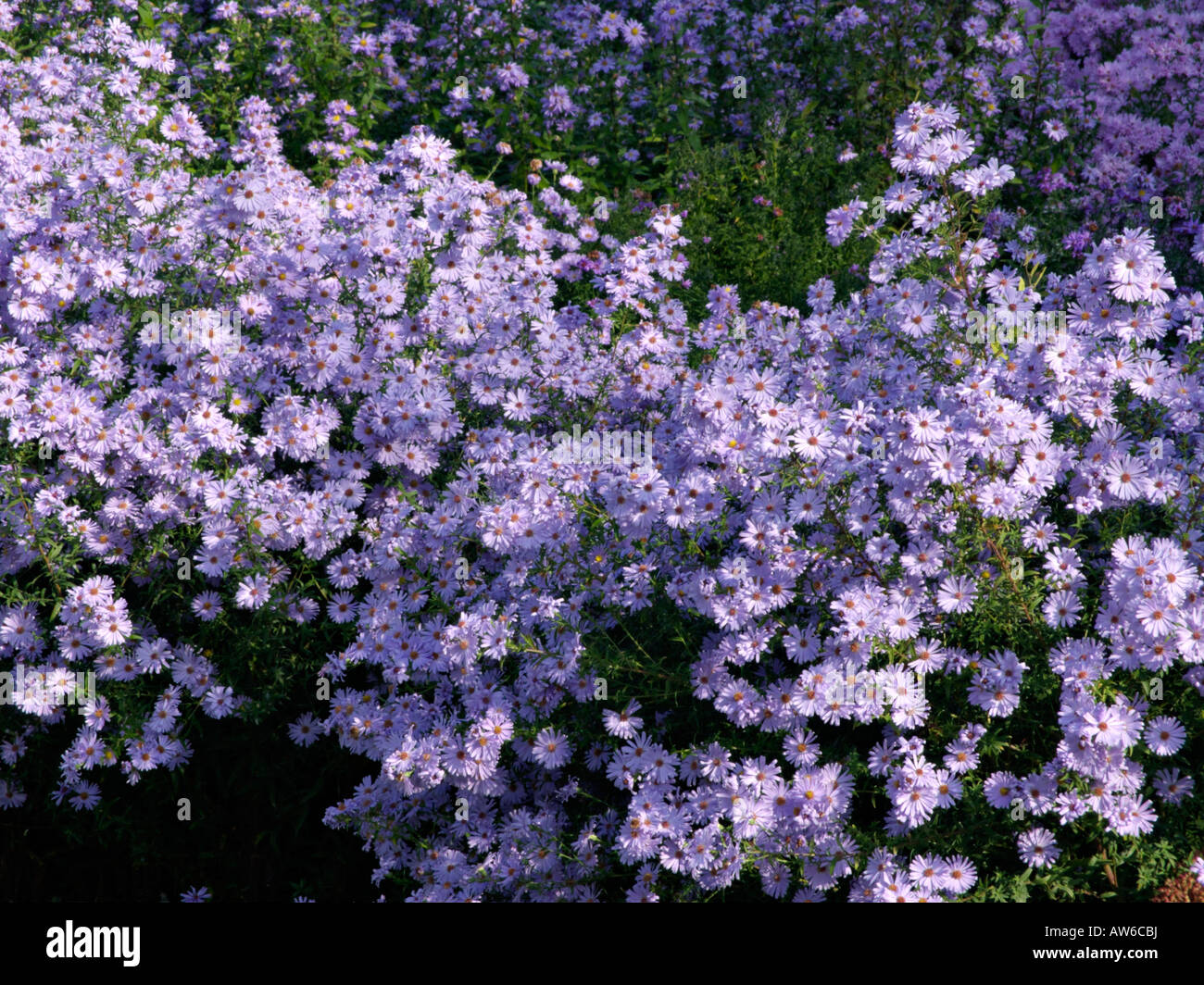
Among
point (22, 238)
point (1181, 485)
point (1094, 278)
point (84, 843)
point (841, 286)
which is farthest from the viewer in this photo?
point (841, 286)

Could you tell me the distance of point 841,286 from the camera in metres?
5.82

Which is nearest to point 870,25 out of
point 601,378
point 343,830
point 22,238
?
point 601,378

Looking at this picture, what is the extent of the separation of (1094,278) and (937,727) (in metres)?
1.53

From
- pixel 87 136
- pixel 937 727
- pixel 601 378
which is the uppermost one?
pixel 87 136

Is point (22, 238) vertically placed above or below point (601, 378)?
above

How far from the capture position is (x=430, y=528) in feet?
12.8

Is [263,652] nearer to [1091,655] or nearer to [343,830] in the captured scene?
[343,830]

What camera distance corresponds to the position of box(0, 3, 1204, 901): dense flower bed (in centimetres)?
300

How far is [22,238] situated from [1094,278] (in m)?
4.01

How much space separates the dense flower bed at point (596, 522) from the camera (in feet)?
9.86

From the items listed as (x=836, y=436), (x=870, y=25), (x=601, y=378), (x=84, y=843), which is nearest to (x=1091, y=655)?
(x=836, y=436)

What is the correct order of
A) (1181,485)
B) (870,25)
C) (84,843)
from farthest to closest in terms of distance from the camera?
(870,25) < (84,843) < (1181,485)

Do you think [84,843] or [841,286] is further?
[841,286]

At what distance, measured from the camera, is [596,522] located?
3.43 meters
